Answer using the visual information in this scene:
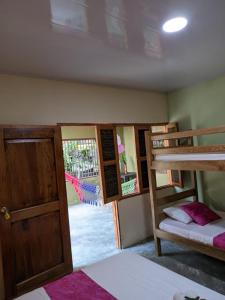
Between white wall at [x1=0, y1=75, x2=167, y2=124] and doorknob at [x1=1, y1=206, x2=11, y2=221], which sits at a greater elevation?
white wall at [x1=0, y1=75, x2=167, y2=124]

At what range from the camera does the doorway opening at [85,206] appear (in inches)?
143

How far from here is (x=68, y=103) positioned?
319cm

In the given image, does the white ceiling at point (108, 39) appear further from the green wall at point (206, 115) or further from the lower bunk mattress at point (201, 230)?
the lower bunk mattress at point (201, 230)

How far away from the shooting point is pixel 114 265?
7.00 ft

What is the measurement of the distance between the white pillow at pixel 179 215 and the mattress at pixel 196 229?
0.04 m

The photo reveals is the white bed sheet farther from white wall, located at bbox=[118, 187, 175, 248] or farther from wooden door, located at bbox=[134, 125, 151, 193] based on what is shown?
wooden door, located at bbox=[134, 125, 151, 193]

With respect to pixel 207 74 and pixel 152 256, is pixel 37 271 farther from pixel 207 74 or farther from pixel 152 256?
pixel 207 74

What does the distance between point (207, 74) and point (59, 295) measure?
10.4 ft

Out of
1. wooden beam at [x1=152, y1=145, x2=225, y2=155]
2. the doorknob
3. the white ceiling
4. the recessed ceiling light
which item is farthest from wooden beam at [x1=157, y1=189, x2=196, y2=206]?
the recessed ceiling light

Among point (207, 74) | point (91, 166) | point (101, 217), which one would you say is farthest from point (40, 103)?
point (91, 166)

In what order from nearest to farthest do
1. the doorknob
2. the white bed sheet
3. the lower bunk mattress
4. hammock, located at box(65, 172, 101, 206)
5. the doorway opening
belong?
1. the white bed sheet
2. the doorknob
3. the lower bunk mattress
4. the doorway opening
5. hammock, located at box(65, 172, 101, 206)

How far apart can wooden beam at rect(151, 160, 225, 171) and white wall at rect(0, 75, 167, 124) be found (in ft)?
3.33

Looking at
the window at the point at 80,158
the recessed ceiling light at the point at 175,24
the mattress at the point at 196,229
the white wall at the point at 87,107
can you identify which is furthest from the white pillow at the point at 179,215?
the window at the point at 80,158

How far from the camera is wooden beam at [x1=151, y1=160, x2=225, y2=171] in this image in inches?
97.5
